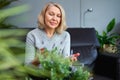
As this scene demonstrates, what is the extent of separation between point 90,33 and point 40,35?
3.22ft

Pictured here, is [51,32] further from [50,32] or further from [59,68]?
[59,68]

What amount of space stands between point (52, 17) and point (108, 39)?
5.07 ft

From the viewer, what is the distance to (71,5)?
3312mm

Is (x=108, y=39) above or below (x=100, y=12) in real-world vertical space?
below

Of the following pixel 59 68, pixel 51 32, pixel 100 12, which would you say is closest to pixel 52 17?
pixel 51 32

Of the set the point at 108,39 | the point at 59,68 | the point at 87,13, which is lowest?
the point at 108,39

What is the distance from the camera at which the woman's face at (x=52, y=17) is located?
76.0 inches

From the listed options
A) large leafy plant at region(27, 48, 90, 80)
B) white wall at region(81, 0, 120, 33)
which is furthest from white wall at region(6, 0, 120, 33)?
large leafy plant at region(27, 48, 90, 80)

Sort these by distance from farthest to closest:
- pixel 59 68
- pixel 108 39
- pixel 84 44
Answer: pixel 108 39 < pixel 84 44 < pixel 59 68

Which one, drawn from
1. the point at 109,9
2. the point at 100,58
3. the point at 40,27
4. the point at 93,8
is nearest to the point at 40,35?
the point at 40,27

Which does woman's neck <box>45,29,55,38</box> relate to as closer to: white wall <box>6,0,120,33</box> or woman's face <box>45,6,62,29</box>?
woman's face <box>45,6,62,29</box>

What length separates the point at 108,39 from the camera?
3275 millimetres

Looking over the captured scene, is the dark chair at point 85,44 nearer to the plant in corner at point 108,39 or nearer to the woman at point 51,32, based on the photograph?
the plant in corner at point 108,39

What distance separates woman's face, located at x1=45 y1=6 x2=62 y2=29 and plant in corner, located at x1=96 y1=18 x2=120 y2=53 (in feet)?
3.68
